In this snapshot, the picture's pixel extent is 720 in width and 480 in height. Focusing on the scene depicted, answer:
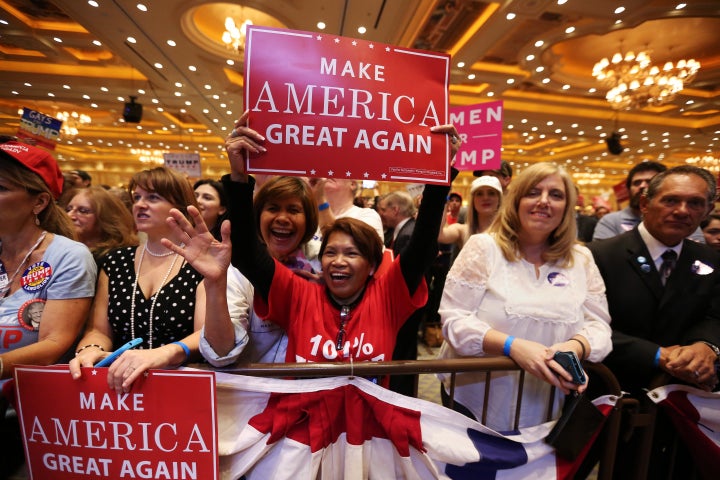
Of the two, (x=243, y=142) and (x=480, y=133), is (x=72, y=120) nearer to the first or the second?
(x=480, y=133)

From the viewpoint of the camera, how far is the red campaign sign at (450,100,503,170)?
2848 mm

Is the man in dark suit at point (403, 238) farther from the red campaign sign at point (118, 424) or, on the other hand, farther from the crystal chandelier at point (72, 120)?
the crystal chandelier at point (72, 120)

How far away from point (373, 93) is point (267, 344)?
3.52ft

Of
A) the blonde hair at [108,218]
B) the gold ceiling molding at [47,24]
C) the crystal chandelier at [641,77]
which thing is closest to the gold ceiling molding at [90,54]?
the gold ceiling molding at [47,24]

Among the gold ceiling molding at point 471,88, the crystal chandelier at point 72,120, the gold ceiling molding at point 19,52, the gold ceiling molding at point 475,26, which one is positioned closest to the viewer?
the gold ceiling molding at point 475,26

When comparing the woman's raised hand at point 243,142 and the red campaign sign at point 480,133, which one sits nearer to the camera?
the woman's raised hand at point 243,142

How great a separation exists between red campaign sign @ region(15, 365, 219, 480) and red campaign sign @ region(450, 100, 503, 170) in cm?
243

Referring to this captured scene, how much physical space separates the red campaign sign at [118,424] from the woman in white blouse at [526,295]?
973 millimetres

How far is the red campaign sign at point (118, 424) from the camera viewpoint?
1094mm

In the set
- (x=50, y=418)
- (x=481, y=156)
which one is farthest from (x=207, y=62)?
(x=50, y=418)

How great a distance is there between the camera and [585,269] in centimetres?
155

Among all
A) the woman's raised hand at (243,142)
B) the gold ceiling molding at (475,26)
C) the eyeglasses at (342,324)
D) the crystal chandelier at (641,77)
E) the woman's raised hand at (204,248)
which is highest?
the gold ceiling molding at (475,26)

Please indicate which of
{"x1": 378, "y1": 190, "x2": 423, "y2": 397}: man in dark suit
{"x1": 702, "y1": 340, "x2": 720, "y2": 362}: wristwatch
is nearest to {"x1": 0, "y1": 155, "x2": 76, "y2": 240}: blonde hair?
{"x1": 378, "y1": 190, "x2": 423, "y2": 397}: man in dark suit

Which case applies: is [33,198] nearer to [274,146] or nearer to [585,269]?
[274,146]
